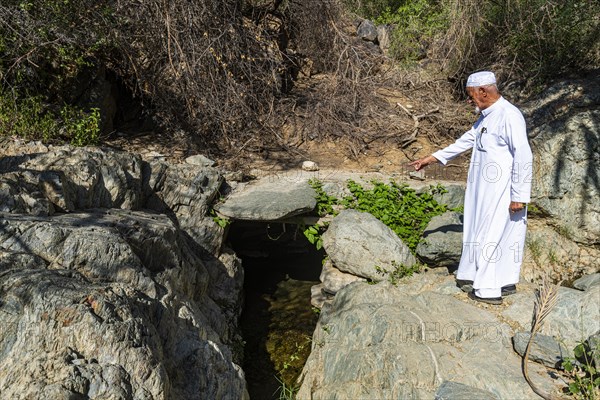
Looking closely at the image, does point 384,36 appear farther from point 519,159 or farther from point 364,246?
point 519,159

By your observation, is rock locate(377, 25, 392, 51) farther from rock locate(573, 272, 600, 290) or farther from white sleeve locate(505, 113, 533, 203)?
white sleeve locate(505, 113, 533, 203)

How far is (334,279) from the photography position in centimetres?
644

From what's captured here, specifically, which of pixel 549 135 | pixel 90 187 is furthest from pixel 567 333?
pixel 90 187

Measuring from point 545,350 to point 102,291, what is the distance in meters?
3.00

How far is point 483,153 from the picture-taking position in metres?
4.88

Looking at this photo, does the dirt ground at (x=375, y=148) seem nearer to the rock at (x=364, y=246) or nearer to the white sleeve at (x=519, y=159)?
the rock at (x=364, y=246)

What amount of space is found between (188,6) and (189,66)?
2.53 ft

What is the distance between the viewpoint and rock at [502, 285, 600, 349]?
14.4 ft

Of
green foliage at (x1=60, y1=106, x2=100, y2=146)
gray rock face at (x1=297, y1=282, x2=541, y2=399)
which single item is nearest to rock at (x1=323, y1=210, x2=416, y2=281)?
gray rock face at (x1=297, y1=282, x2=541, y2=399)

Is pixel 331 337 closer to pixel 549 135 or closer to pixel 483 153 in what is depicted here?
pixel 483 153

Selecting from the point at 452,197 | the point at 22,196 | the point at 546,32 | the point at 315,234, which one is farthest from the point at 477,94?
the point at 546,32

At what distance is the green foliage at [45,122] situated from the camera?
21.9 ft

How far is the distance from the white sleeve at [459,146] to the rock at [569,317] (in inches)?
54.6

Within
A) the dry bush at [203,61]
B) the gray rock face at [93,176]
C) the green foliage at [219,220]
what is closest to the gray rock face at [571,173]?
the dry bush at [203,61]
